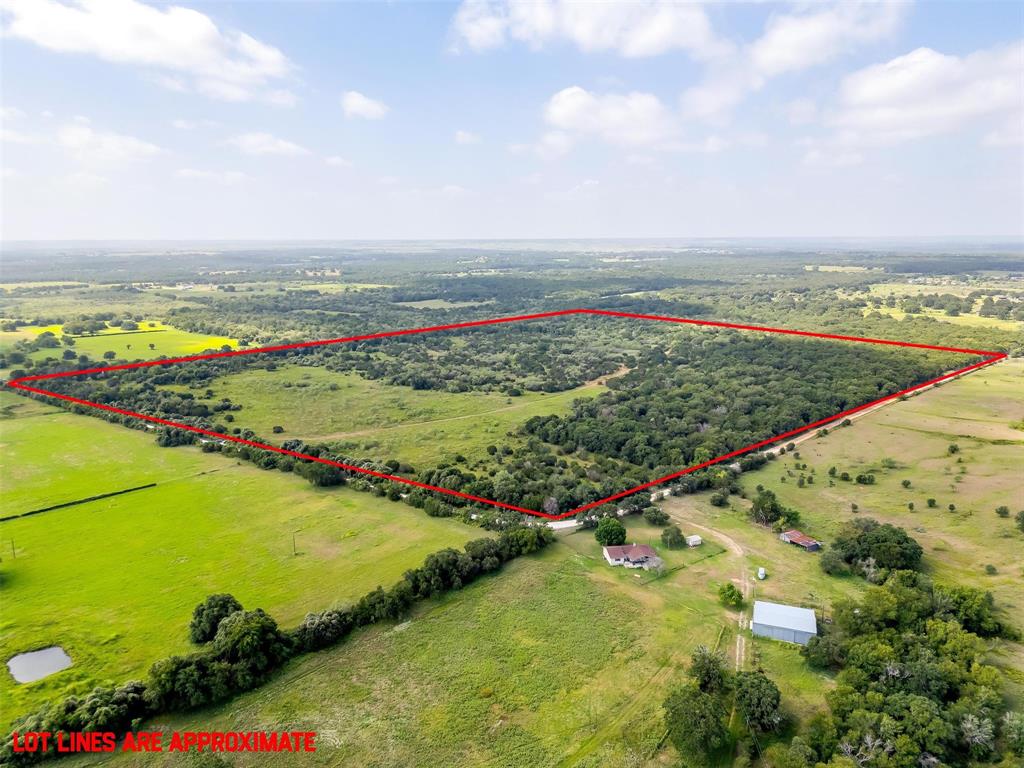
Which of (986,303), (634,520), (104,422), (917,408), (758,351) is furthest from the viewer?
(986,303)

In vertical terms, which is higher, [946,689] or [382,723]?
[946,689]

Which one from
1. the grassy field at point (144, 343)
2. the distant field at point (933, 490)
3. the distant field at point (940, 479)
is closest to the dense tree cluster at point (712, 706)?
the distant field at point (933, 490)

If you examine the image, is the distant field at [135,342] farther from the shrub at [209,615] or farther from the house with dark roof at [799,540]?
the house with dark roof at [799,540]

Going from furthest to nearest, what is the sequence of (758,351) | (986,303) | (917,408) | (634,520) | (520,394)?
(986,303), (758,351), (520,394), (917,408), (634,520)

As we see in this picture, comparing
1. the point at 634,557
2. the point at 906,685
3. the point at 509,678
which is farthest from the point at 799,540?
the point at 509,678

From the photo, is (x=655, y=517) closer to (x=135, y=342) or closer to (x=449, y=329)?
(x=449, y=329)

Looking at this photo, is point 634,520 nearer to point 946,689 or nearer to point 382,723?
point 946,689

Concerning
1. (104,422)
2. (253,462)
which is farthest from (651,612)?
(104,422)
